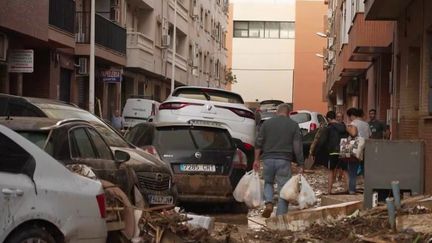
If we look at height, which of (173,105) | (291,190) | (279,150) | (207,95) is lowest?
(291,190)

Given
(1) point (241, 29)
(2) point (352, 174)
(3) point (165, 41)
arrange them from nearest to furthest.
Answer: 1. (2) point (352, 174)
2. (3) point (165, 41)
3. (1) point (241, 29)

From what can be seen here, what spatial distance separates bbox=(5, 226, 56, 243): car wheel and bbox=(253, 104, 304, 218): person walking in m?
4.76

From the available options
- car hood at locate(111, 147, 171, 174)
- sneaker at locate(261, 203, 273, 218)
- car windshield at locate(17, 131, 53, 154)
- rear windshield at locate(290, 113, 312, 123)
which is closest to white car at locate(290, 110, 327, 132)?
rear windshield at locate(290, 113, 312, 123)

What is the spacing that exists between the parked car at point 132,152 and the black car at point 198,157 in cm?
81

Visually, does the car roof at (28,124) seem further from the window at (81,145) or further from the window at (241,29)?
the window at (241,29)

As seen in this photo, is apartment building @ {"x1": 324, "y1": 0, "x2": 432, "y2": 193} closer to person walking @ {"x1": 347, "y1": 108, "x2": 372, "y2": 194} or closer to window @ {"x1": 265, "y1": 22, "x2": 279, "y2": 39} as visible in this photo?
person walking @ {"x1": 347, "y1": 108, "x2": 372, "y2": 194}

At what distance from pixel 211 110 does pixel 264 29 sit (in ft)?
194

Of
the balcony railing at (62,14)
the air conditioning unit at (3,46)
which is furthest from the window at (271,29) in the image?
the air conditioning unit at (3,46)

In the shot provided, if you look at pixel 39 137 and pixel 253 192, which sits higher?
pixel 39 137

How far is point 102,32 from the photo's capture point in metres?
26.5

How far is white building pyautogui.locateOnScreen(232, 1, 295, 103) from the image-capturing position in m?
71.7

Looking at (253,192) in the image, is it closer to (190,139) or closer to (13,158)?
(190,139)

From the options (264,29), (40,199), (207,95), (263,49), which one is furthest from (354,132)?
(264,29)

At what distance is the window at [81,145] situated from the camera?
757cm
